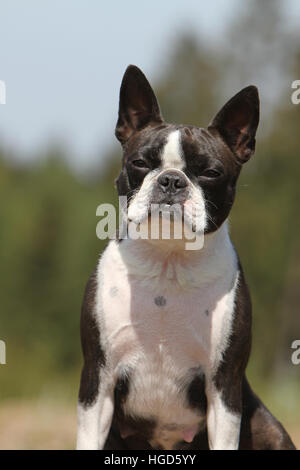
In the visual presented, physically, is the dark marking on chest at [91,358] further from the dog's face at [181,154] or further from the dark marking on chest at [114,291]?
the dog's face at [181,154]

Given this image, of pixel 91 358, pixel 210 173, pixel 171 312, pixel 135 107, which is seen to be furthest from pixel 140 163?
pixel 91 358

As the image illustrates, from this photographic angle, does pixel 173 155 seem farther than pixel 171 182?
Yes

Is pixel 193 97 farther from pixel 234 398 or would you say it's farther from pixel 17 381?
pixel 234 398

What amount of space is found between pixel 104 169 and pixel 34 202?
595 centimetres

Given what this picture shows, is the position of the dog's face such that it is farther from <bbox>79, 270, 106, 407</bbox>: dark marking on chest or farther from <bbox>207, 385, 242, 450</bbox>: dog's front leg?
<bbox>207, 385, 242, 450</bbox>: dog's front leg

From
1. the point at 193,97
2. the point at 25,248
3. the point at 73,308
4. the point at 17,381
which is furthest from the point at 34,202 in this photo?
the point at 17,381

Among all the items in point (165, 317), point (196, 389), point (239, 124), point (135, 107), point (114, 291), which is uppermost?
point (135, 107)

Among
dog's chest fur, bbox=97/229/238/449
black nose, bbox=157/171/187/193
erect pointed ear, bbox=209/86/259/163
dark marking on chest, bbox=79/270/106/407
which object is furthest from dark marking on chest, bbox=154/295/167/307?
erect pointed ear, bbox=209/86/259/163

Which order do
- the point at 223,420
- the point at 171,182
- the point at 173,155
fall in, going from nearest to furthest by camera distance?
1. the point at 171,182
2. the point at 173,155
3. the point at 223,420

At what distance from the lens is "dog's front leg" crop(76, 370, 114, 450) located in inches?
199

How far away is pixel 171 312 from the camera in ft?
16.7

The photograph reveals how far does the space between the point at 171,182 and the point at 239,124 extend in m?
0.85

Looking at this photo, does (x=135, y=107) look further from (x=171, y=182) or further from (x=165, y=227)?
(x=165, y=227)

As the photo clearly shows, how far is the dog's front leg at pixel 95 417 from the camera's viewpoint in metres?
5.07
